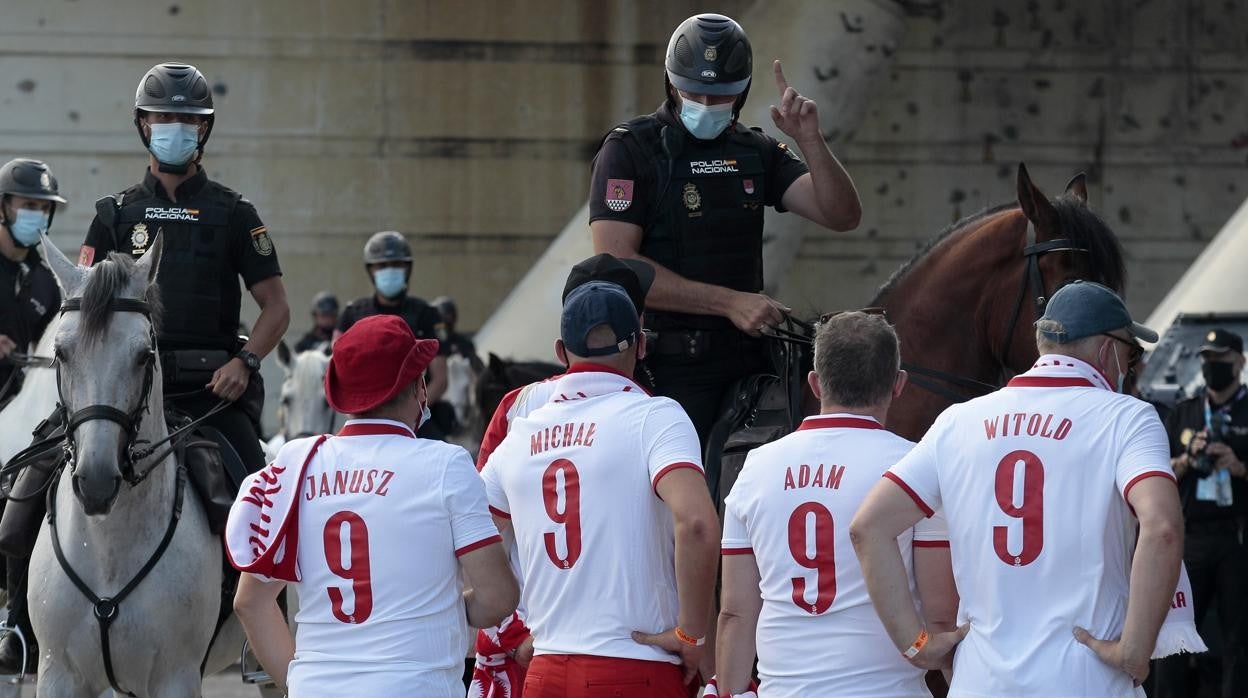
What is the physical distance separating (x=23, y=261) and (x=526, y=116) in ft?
26.1

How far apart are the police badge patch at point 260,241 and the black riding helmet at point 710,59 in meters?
2.00

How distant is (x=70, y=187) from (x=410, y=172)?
9.75ft

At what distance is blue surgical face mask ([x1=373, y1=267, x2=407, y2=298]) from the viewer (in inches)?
471

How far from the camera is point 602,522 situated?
4.40 metres

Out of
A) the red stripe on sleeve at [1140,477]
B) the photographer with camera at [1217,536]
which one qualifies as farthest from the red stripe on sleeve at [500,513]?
the photographer with camera at [1217,536]

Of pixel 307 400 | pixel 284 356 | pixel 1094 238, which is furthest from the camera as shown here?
pixel 284 356

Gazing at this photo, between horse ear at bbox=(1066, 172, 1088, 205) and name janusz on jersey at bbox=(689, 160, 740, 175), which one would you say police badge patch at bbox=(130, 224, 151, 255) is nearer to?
name janusz on jersey at bbox=(689, 160, 740, 175)

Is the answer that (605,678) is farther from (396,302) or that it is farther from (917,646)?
(396,302)

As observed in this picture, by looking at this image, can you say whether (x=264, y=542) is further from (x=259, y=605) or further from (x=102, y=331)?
(x=102, y=331)

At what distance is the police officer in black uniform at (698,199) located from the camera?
6.09m

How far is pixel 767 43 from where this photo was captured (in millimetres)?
14867

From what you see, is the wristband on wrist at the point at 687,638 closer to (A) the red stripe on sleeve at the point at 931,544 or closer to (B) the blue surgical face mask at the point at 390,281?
(A) the red stripe on sleeve at the point at 931,544

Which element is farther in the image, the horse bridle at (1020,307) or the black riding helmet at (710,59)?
the black riding helmet at (710,59)

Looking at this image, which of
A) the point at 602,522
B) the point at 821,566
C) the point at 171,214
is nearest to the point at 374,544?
the point at 602,522
